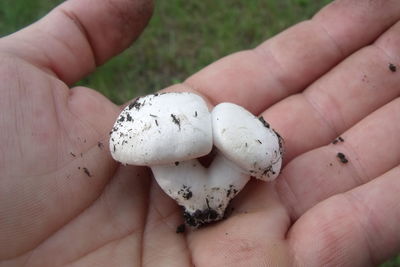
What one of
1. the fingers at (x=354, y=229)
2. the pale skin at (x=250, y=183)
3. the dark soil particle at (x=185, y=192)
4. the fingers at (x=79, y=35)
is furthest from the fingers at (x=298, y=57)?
the fingers at (x=354, y=229)

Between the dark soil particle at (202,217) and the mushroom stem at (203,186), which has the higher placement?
the mushroom stem at (203,186)

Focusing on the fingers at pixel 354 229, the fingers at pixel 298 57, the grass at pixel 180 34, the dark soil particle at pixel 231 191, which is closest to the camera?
the fingers at pixel 354 229

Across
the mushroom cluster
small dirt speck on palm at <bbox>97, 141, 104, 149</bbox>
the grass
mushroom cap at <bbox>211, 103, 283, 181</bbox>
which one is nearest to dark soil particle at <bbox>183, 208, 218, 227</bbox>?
the mushroom cluster

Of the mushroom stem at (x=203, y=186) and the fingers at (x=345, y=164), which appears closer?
the mushroom stem at (x=203, y=186)

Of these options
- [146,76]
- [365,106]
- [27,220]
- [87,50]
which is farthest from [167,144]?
[146,76]

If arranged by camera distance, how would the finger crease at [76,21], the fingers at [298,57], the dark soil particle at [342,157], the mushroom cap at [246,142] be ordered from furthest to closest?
the fingers at [298,57] < the finger crease at [76,21] < the dark soil particle at [342,157] < the mushroom cap at [246,142]

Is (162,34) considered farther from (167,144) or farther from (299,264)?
(299,264)

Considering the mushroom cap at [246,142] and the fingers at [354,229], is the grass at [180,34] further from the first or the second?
the fingers at [354,229]

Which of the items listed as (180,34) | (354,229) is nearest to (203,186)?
(354,229)

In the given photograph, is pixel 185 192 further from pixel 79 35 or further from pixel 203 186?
pixel 79 35
